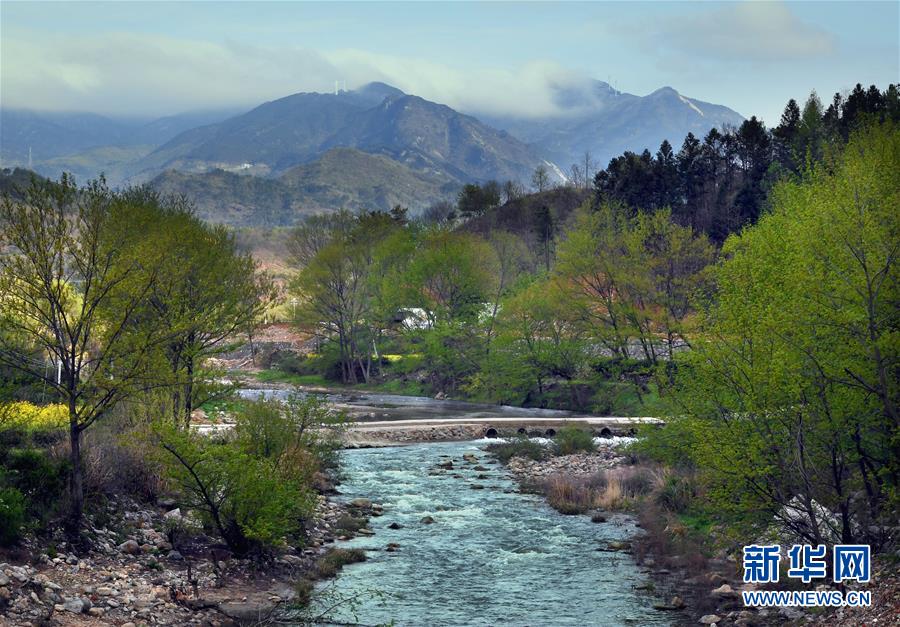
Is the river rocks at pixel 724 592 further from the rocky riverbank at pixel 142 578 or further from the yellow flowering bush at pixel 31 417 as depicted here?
the yellow flowering bush at pixel 31 417

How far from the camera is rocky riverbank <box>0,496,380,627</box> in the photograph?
16.8 meters

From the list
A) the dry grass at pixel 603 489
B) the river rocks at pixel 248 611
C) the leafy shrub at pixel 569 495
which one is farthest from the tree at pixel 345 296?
the river rocks at pixel 248 611

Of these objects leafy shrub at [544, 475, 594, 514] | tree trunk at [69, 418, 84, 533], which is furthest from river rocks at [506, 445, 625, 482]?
tree trunk at [69, 418, 84, 533]

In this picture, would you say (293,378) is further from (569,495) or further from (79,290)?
(79,290)

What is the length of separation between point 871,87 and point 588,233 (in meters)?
36.8

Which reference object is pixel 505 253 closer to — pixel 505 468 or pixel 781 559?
pixel 505 468

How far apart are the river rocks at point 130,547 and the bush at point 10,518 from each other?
7.87ft

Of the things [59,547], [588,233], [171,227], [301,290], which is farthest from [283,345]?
[59,547]

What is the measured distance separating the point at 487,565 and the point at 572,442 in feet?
57.4

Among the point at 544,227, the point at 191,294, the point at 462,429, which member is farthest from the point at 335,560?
the point at 544,227

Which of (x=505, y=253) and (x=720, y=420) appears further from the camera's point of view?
(x=505, y=253)

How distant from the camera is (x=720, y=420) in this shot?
813 inches

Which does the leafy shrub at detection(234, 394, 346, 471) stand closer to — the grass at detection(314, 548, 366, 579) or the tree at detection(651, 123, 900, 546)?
the grass at detection(314, 548, 366, 579)

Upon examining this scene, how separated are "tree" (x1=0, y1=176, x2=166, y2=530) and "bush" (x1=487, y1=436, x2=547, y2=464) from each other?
20544 millimetres
